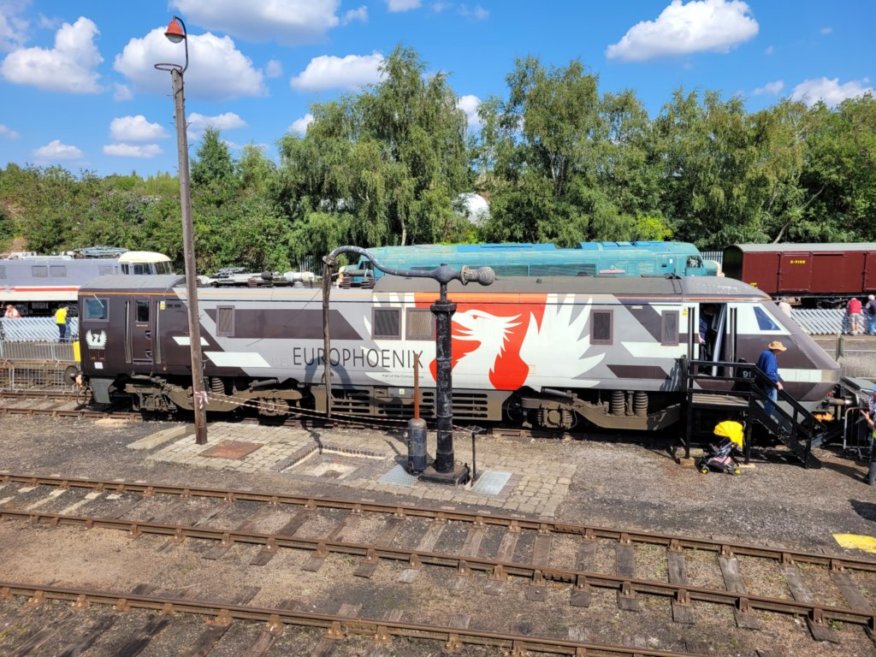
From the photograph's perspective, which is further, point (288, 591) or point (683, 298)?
point (683, 298)

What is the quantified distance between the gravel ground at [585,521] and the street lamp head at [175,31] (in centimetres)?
804

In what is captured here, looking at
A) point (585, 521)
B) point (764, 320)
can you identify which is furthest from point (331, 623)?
point (764, 320)

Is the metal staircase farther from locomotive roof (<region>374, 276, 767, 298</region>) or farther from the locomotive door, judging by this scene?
the locomotive door

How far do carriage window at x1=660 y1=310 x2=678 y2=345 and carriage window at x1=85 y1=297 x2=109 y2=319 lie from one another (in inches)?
478

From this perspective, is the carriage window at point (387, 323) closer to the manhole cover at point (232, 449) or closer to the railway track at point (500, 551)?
the manhole cover at point (232, 449)

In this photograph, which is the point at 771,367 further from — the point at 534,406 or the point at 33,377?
the point at 33,377

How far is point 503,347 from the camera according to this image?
1321 centimetres

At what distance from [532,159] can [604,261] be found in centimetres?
1256

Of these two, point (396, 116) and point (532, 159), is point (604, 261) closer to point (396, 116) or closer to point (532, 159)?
point (532, 159)

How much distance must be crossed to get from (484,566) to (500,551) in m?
0.51

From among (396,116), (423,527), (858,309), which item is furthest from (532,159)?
(423,527)

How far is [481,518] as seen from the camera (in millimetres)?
9500

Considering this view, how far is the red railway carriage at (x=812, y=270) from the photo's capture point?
1105 inches

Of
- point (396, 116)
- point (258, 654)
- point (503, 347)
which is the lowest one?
point (258, 654)
